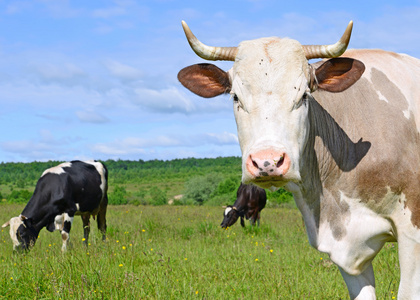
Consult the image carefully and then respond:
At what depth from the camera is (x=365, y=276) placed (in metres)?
4.09

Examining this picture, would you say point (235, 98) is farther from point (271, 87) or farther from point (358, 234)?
point (358, 234)

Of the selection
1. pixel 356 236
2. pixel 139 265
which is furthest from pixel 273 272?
pixel 356 236

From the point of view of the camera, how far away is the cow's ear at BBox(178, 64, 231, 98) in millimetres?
3697

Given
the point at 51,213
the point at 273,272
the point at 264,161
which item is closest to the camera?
the point at 264,161

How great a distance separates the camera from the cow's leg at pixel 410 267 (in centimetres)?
349

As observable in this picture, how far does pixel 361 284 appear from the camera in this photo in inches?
160

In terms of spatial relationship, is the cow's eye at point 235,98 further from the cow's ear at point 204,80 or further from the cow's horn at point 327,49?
the cow's horn at point 327,49

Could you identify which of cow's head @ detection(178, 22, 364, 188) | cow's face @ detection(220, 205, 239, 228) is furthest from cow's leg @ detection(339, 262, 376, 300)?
cow's face @ detection(220, 205, 239, 228)

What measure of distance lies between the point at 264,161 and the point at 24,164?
513 feet

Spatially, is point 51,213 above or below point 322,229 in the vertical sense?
below

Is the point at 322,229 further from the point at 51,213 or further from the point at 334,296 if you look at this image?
the point at 51,213

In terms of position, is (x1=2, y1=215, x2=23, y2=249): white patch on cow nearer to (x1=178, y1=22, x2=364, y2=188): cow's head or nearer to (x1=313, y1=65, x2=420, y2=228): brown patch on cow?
(x1=178, y1=22, x2=364, y2=188): cow's head

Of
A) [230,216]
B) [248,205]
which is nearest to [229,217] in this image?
[230,216]

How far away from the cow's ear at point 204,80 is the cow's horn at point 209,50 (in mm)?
93
